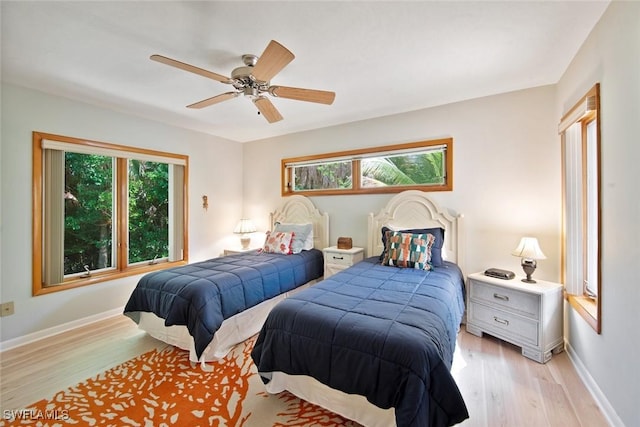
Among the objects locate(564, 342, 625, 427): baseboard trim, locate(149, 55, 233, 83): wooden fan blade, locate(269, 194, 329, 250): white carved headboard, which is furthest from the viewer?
locate(269, 194, 329, 250): white carved headboard

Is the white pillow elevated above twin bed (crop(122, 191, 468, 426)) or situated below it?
above

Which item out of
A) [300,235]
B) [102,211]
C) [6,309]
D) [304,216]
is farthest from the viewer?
[304,216]

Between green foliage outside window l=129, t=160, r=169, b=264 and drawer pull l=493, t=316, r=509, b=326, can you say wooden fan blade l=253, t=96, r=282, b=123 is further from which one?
drawer pull l=493, t=316, r=509, b=326

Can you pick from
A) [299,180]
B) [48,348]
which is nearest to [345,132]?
[299,180]

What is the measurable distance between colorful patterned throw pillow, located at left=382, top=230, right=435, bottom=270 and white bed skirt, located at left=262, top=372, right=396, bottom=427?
1417 mm

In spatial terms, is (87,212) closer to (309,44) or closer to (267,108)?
(267,108)

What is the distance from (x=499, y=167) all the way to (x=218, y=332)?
317 cm

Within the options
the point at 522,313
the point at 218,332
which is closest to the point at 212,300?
the point at 218,332

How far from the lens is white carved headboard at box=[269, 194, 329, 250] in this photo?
395 centimetres

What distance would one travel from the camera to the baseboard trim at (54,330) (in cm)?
251

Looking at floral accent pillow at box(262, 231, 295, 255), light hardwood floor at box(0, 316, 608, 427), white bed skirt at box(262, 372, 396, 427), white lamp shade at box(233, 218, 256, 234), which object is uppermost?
white lamp shade at box(233, 218, 256, 234)

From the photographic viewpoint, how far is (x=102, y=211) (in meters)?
3.25

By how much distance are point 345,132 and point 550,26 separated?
234 centimetres

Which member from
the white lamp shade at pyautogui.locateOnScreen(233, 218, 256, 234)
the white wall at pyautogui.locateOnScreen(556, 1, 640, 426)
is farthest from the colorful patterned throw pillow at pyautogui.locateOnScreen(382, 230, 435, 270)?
the white lamp shade at pyautogui.locateOnScreen(233, 218, 256, 234)
